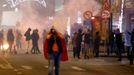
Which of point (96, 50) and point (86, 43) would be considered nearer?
point (86, 43)

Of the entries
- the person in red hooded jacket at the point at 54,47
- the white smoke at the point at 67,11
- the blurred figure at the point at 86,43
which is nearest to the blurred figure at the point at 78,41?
the blurred figure at the point at 86,43

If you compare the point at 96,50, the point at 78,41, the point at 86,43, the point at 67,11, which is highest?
the point at 67,11

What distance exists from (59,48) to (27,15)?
224ft

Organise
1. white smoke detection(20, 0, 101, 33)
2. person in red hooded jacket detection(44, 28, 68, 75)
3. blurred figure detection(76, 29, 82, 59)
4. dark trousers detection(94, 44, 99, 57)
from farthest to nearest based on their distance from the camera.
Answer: white smoke detection(20, 0, 101, 33)
dark trousers detection(94, 44, 99, 57)
blurred figure detection(76, 29, 82, 59)
person in red hooded jacket detection(44, 28, 68, 75)

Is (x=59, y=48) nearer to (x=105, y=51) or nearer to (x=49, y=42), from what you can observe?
(x=49, y=42)

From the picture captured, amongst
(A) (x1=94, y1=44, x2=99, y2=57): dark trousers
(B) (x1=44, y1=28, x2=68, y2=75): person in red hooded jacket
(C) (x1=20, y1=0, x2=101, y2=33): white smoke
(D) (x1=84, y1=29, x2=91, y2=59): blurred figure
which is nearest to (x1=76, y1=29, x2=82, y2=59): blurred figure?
(D) (x1=84, y1=29, x2=91, y2=59): blurred figure

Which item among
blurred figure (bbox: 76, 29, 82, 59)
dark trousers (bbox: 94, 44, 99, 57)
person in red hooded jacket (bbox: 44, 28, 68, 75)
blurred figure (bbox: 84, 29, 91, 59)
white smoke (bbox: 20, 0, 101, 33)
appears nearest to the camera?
person in red hooded jacket (bbox: 44, 28, 68, 75)

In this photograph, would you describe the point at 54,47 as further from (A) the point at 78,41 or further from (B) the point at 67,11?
(B) the point at 67,11

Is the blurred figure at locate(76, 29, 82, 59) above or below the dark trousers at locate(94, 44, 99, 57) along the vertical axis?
above

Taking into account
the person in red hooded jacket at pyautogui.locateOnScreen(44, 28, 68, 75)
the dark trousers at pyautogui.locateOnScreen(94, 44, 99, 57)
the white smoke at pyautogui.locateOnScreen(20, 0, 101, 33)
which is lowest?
the dark trousers at pyautogui.locateOnScreen(94, 44, 99, 57)

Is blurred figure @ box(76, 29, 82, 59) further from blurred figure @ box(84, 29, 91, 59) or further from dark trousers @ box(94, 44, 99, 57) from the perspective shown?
dark trousers @ box(94, 44, 99, 57)

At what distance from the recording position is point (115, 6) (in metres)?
45.8

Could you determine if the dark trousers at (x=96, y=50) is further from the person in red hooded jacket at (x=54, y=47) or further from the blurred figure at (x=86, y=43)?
the person in red hooded jacket at (x=54, y=47)

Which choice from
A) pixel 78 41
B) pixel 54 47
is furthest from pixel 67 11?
pixel 54 47
